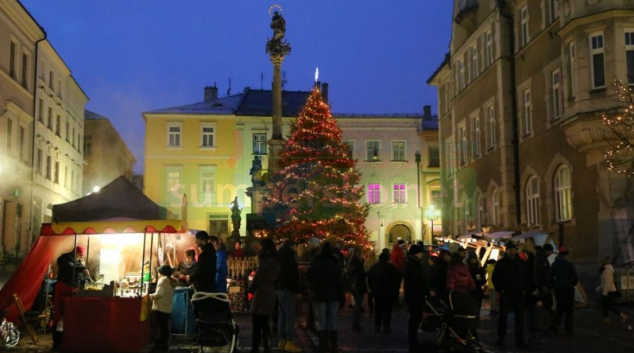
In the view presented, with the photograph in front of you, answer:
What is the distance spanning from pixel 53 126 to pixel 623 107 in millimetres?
36052

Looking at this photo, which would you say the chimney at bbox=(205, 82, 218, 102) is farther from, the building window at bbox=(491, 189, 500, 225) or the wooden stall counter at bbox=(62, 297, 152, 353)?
the wooden stall counter at bbox=(62, 297, 152, 353)

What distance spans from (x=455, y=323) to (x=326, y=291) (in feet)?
7.39

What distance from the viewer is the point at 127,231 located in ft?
47.4

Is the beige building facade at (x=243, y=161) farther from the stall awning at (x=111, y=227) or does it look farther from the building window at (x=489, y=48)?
the stall awning at (x=111, y=227)

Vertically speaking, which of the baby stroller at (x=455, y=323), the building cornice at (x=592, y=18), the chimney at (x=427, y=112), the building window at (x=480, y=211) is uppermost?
the chimney at (x=427, y=112)

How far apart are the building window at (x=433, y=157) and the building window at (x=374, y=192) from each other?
14.7ft

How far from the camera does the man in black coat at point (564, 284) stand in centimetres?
1538

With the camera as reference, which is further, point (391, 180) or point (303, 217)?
point (391, 180)

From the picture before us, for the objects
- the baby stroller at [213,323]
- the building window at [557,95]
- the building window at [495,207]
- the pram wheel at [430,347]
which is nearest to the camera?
the baby stroller at [213,323]

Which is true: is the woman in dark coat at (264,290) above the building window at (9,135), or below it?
below

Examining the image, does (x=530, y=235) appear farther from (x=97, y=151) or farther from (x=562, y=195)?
(x=97, y=151)

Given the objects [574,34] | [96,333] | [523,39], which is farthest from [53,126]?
[96,333]

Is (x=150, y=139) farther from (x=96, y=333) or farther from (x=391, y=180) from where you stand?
(x=96, y=333)

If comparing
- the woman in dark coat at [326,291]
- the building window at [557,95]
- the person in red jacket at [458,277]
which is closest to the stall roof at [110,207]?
the woman in dark coat at [326,291]
